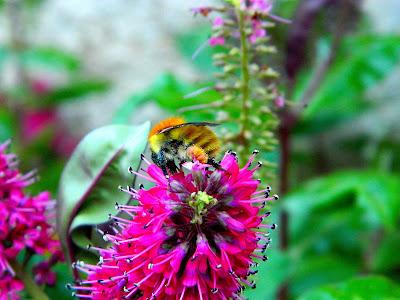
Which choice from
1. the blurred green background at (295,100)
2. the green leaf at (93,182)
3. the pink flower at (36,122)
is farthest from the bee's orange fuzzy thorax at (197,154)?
the pink flower at (36,122)

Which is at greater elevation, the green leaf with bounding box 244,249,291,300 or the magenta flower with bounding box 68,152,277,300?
the magenta flower with bounding box 68,152,277,300

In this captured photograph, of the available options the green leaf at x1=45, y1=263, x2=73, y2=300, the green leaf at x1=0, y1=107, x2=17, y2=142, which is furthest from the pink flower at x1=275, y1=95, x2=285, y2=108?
the green leaf at x1=0, y1=107, x2=17, y2=142

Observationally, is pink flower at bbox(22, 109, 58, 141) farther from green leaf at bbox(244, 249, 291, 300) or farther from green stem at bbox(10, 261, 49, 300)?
green stem at bbox(10, 261, 49, 300)

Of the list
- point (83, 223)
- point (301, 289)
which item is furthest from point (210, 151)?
point (301, 289)

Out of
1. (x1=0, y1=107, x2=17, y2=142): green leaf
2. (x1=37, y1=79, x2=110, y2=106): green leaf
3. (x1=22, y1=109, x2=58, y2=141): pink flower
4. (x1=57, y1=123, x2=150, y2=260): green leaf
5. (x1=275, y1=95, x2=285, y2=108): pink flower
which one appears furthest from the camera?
(x1=22, y1=109, x2=58, y2=141): pink flower

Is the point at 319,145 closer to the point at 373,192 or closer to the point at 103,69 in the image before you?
the point at 373,192

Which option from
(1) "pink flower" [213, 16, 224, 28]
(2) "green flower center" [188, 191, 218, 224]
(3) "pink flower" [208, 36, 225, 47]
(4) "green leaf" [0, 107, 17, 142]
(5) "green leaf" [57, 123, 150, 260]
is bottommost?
(4) "green leaf" [0, 107, 17, 142]

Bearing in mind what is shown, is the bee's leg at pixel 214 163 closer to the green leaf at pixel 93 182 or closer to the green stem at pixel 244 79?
the green leaf at pixel 93 182
